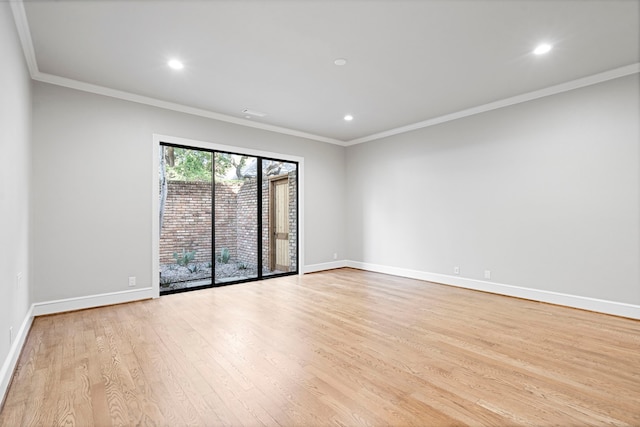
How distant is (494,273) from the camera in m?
4.74

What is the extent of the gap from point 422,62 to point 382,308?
2.91m

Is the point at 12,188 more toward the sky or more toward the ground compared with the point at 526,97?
more toward the ground

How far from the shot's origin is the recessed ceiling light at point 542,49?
10.2 ft

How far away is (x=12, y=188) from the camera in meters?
2.55

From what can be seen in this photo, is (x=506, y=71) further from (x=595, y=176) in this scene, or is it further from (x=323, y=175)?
(x=323, y=175)

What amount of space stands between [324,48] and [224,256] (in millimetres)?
3638

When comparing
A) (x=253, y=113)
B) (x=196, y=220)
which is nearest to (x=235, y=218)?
(x=196, y=220)

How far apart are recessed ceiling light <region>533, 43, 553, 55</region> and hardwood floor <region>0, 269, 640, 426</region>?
2.85m

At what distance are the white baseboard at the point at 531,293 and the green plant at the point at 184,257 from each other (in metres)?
3.57

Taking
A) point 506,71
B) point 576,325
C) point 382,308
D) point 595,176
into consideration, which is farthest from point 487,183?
point 382,308

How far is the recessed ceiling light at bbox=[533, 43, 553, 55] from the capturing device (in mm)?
3117

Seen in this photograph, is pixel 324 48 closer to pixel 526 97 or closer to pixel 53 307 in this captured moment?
pixel 526 97

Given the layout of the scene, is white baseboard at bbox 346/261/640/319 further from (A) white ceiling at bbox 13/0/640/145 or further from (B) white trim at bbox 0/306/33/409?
(B) white trim at bbox 0/306/33/409

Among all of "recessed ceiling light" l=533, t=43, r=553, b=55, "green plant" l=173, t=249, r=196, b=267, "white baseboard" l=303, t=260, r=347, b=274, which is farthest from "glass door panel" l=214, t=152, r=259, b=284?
"recessed ceiling light" l=533, t=43, r=553, b=55
